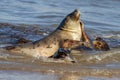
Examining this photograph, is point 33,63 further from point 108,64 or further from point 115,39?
point 115,39

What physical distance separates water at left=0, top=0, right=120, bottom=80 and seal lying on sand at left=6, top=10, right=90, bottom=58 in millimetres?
296

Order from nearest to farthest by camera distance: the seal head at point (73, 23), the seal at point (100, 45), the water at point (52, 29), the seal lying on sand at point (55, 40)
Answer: the water at point (52, 29)
the seal lying on sand at point (55, 40)
the seal head at point (73, 23)
the seal at point (100, 45)

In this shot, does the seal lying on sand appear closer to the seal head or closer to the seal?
the seal head

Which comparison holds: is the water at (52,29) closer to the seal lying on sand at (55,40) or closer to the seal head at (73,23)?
the seal lying on sand at (55,40)

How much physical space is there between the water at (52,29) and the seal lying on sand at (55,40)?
0.97 feet

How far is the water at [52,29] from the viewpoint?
728 cm

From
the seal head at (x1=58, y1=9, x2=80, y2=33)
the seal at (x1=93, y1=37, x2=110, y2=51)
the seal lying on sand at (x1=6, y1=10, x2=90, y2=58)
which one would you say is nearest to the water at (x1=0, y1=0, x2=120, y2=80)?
the seal at (x1=93, y1=37, x2=110, y2=51)

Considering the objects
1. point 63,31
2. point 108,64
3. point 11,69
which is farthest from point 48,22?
point 11,69

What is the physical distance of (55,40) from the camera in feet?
29.2

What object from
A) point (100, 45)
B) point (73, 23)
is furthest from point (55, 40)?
point (100, 45)

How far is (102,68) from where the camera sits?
7.77 meters

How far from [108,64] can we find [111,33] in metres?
4.22

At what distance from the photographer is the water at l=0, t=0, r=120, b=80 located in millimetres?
7275

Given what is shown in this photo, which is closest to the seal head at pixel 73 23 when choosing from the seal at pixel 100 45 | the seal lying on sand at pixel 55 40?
the seal lying on sand at pixel 55 40
